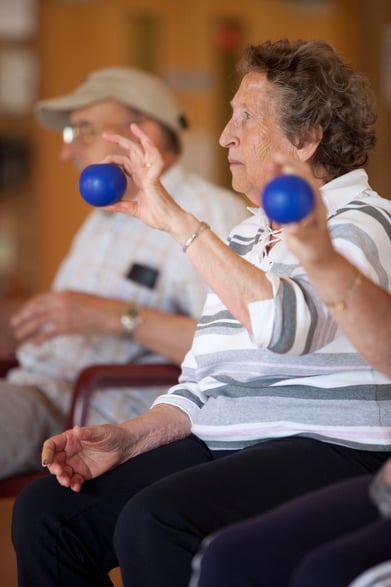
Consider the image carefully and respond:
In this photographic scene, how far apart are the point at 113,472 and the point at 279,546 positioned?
1.71 ft

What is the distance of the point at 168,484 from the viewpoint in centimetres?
157

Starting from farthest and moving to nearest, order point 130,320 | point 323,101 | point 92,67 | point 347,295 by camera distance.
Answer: point 92,67
point 130,320
point 323,101
point 347,295

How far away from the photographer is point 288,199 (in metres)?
1.29

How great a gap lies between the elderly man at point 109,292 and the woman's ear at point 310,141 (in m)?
0.80

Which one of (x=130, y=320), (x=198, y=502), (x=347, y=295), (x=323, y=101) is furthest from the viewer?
(x=130, y=320)

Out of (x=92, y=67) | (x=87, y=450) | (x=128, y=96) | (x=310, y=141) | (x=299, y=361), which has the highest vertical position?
(x=310, y=141)

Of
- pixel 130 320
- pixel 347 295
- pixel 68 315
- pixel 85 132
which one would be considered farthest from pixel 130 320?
pixel 347 295

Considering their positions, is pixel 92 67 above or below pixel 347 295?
below

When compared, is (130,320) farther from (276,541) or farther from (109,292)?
(276,541)

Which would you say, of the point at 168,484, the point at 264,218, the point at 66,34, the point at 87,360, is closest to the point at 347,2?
the point at 66,34

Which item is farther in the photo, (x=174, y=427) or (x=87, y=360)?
(x=87, y=360)

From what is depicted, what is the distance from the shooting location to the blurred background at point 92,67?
590cm

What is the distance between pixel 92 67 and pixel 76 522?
461 centimetres

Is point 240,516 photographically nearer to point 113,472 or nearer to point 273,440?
point 273,440
